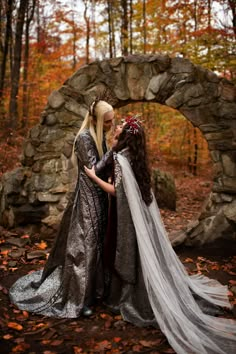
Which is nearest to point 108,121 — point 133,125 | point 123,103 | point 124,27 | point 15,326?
point 133,125

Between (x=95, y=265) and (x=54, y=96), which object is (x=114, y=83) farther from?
(x=95, y=265)

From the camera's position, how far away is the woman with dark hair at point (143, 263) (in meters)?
2.70

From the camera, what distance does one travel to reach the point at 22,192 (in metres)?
5.21

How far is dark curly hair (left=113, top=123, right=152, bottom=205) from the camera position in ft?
9.43

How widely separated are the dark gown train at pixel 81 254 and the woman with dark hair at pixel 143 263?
18 centimetres

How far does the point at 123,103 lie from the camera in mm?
5008

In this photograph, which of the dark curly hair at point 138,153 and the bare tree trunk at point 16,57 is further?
the bare tree trunk at point 16,57

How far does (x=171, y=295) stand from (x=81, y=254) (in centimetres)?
84

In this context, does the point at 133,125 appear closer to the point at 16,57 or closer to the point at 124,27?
the point at 16,57

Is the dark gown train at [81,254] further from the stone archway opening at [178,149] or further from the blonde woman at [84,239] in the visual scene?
the stone archway opening at [178,149]

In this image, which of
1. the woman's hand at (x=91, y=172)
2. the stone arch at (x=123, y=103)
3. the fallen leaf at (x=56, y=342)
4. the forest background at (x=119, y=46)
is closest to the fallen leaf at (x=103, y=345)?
the fallen leaf at (x=56, y=342)

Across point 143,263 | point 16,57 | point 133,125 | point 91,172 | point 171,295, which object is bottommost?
point 171,295

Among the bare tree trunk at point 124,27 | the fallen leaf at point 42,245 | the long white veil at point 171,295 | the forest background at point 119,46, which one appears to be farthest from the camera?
the bare tree trunk at point 124,27

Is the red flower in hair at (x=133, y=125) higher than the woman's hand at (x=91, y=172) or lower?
higher
